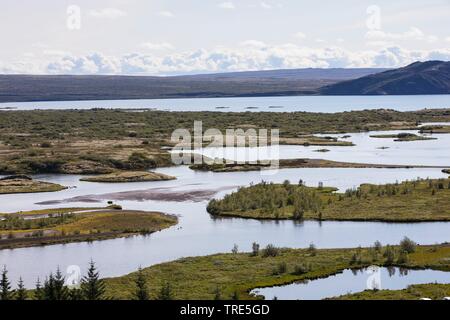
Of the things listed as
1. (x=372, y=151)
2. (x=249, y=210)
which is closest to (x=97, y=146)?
(x=372, y=151)

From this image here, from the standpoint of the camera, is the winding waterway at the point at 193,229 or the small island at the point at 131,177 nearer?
the winding waterway at the point at 193,229

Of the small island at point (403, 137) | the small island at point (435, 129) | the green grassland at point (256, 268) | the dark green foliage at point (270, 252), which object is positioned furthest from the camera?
the small island at point (435, 129)

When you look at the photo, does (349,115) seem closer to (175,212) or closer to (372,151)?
(372,151)

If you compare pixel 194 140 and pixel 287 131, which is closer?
pixel 194 140

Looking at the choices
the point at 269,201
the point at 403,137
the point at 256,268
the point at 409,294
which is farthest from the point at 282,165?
the point at 409,294

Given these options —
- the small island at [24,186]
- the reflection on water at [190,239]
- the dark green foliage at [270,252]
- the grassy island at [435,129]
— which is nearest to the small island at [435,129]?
the grassy island at [435,129]

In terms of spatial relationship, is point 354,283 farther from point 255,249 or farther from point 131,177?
point 131,177

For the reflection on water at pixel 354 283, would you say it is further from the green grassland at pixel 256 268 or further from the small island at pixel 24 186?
the small island at pixel 24 186
